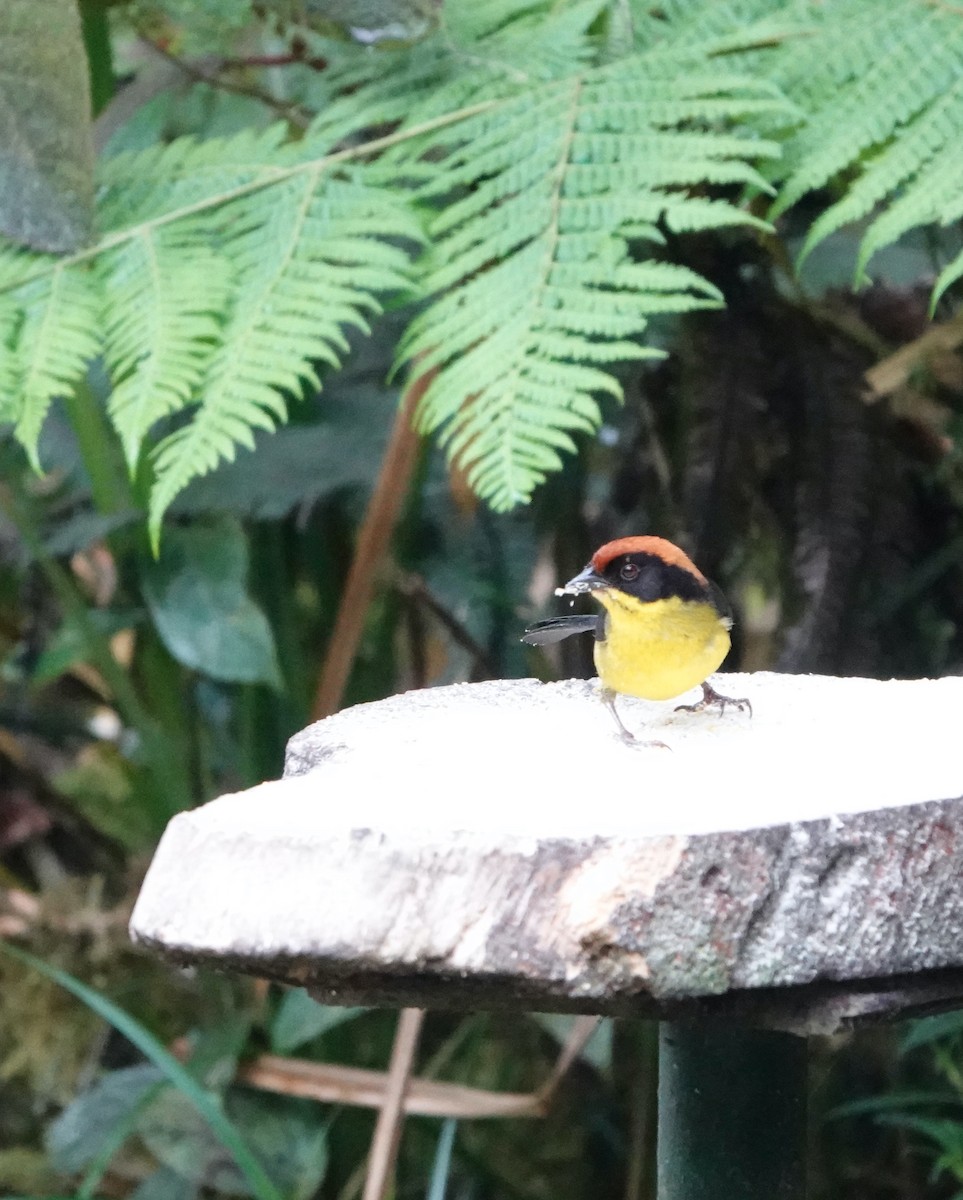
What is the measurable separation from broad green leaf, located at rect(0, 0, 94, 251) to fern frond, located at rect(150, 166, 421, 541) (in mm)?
185

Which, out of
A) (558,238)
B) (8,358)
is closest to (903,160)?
(558,238)

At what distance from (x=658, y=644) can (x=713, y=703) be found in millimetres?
156

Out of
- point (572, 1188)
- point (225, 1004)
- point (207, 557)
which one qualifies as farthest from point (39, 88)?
point (572, 1188)

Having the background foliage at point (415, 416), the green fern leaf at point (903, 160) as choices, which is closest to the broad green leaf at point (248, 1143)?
the background foliage at point (415, 416)

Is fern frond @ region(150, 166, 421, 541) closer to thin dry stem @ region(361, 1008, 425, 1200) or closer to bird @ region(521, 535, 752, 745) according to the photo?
bird @ region(521, 535, 752, 745)

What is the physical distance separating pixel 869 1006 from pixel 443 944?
28 centimetres

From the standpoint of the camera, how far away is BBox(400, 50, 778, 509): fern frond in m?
1.50

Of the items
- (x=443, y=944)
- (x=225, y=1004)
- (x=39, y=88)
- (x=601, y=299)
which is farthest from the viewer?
(x=225, y=1004)

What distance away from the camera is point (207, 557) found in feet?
6.91

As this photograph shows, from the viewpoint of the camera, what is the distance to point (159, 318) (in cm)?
164

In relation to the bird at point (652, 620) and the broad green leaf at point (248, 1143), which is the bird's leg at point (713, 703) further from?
the broad green leaf at point (248, 1143)

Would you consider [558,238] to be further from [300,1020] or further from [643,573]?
[300,1020]

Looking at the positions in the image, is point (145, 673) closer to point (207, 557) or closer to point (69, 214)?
point (207, 557)

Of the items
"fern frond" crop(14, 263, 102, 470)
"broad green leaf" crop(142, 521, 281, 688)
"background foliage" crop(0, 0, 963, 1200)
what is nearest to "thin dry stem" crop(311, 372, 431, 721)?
"background foliage" crop(0, 0, 963, 1200)
